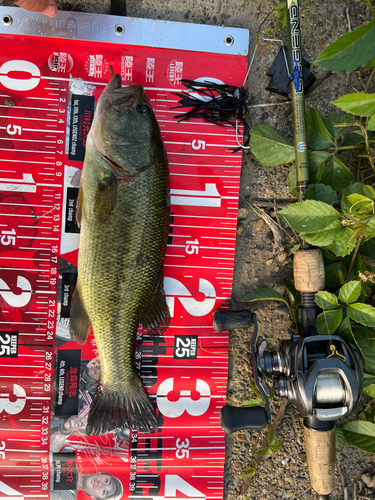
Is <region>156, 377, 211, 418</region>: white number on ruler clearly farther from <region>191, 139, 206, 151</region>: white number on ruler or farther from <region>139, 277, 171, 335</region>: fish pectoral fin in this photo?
<region>191, 139, 206, 151</region>: white number on ruler

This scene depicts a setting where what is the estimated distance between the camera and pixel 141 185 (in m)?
1.70

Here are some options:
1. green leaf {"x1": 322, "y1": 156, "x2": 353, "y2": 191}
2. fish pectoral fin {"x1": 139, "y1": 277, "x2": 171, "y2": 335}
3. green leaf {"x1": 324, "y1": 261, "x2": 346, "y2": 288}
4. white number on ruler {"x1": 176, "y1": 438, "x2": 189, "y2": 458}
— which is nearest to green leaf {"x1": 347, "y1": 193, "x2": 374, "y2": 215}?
green leaf {"x1": 322, "y1": 156, "x2": 353, "y2": 191}

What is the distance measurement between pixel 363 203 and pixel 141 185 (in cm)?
123

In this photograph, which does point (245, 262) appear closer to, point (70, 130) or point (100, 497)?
point (70, 130)

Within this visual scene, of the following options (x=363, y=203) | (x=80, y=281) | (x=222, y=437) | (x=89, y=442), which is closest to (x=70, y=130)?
(x=80, y=281)

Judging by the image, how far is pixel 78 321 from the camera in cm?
191

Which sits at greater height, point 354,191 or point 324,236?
point 354,191

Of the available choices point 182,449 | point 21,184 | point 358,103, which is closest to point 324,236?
point 358,103

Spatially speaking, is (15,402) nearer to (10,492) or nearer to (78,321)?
(10,492)

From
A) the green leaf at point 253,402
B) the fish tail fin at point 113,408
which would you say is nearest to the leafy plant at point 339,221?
the green leaf at point 253,402

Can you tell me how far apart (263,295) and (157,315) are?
685mm

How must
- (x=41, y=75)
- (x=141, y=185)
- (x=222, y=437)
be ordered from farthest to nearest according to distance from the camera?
(x=222, y=437) → (x=41, y=75) → (x=141, y=185)

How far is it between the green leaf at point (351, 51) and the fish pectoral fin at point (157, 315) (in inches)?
54.5

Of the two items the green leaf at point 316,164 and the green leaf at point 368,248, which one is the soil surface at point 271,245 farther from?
the green leaf at point 368,248
